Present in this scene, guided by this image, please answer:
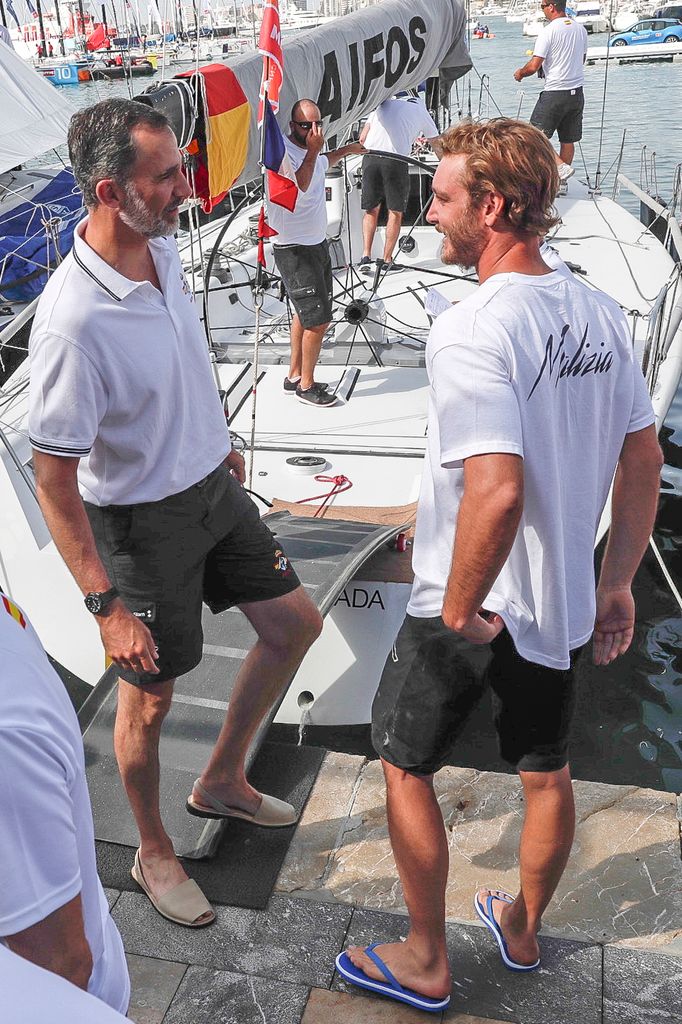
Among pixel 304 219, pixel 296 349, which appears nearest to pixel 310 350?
pixel 296 349

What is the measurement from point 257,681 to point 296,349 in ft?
11.2

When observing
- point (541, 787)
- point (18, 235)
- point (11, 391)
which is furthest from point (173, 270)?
point (18, 235)

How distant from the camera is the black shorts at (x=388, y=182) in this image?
7.55 m

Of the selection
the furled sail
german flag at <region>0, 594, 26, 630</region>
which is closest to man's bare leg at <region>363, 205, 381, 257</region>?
the furled sail

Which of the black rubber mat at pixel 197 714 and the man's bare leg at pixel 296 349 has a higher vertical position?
the black rubber mat at pixel 197 714

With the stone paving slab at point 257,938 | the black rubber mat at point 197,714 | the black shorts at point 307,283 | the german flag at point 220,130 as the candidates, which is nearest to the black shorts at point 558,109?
the black shorts at point 307,283

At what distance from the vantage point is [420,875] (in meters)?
1.98

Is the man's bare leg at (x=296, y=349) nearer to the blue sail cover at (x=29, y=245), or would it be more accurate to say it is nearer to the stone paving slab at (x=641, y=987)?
the stone paving slab at (x=641, y=987)

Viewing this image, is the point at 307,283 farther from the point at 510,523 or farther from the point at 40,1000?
the point at 40,1000

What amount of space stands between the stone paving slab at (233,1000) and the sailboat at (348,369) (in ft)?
4.89

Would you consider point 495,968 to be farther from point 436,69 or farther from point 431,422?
point 436,69

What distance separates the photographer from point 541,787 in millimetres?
1962

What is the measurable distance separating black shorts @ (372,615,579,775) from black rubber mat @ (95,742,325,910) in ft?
2.20

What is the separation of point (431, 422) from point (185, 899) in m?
1.29
